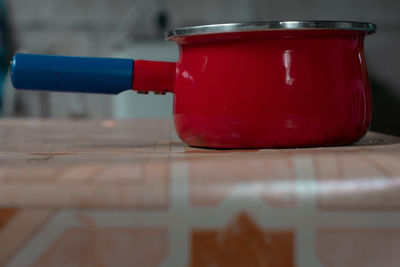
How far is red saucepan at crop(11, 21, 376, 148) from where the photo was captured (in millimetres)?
345

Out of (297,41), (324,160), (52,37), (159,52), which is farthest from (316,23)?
(52,37)

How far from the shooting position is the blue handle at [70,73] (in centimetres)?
37

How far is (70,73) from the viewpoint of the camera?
376 mm

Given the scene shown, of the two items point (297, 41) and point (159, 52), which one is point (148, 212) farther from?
point (159, 52)

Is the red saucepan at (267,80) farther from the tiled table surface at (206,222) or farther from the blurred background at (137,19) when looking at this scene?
the blurred background at (137,19)

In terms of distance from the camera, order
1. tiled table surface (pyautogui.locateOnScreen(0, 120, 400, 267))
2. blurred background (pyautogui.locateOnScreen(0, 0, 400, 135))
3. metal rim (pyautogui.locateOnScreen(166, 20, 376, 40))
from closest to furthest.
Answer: tiled table surface (pyautogui.locateOnScreen(0, 120, 400, 267)), metal rim (pyautogui.locateOnScreen(166, 20, 376, 40)), blurred background (pyautogui.locateOnScreen(0, 0, 400, 135))

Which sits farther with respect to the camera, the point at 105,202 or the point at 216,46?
the point at 216,46

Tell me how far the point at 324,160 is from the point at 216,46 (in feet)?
0.47

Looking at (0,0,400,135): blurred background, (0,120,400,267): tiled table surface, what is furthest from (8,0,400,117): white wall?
(0,120,400,267): tiled table surface

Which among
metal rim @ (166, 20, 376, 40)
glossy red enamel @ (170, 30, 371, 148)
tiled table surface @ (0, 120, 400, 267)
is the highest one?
metal rim @ (166, 20, 376, 40)

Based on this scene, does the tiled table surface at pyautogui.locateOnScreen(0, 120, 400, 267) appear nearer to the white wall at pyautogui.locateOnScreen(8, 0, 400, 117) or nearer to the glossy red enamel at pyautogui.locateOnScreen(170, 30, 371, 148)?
the glossy red enamel at pyautogui.locateOnScreen(170, 30, 371, 148)

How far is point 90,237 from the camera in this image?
22cm

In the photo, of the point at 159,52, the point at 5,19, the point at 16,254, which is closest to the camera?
the point at 16,254

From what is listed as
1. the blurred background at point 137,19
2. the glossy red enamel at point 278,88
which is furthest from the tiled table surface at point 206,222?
the blurred background at point 137,19
